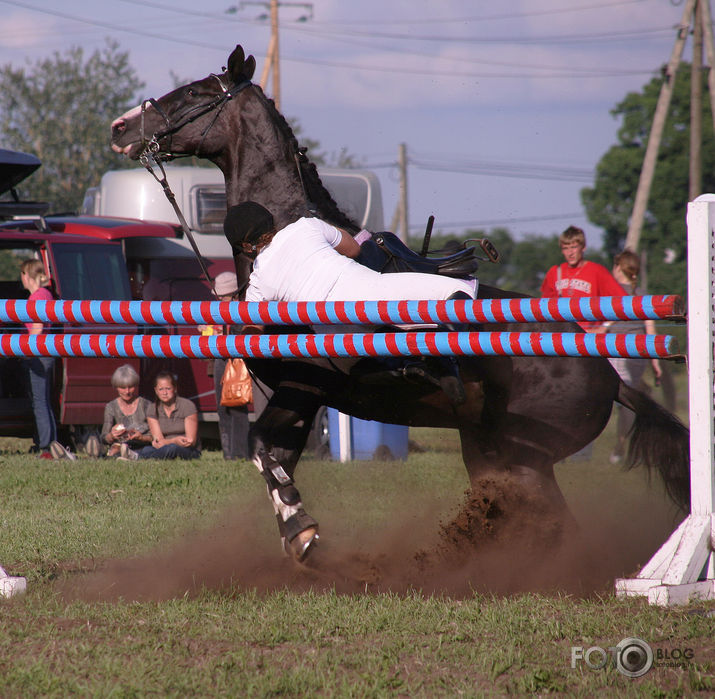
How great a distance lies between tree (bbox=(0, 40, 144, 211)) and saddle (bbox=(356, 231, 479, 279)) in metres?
30.9

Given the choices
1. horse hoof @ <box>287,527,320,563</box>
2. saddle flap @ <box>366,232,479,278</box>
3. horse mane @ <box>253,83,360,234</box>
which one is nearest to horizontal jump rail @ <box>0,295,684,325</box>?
saddle flap @ <box>366,232,479,278</box>

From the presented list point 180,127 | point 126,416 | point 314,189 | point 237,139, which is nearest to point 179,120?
point 180,127

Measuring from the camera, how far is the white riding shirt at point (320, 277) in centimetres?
451

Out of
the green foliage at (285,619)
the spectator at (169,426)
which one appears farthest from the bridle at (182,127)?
the spectator at (169,426)

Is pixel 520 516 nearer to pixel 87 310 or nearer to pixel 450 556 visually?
pixel 450 556

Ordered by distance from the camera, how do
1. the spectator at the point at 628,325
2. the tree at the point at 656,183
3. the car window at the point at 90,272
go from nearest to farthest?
1. the spectator at the point at 628,325
2. the car window at the point at 90,272
3. the tree at the point at 656,183

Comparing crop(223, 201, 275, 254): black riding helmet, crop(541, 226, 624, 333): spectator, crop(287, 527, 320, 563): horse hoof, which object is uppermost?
crop(223, 201, 275, 254): black riding helmet

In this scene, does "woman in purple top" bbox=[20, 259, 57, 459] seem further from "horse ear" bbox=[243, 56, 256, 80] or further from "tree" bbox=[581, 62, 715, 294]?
"tree" bbox=[581, 62, 715, 294]

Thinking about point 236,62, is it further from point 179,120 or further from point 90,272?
point 90,272

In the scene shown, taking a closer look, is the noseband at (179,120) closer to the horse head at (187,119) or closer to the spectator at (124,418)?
the horse head at (187,119)

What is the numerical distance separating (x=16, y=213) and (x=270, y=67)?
18.8m

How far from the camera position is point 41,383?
405 inches

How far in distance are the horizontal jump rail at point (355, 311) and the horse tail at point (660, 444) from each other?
1.17m

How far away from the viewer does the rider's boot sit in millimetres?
4582
